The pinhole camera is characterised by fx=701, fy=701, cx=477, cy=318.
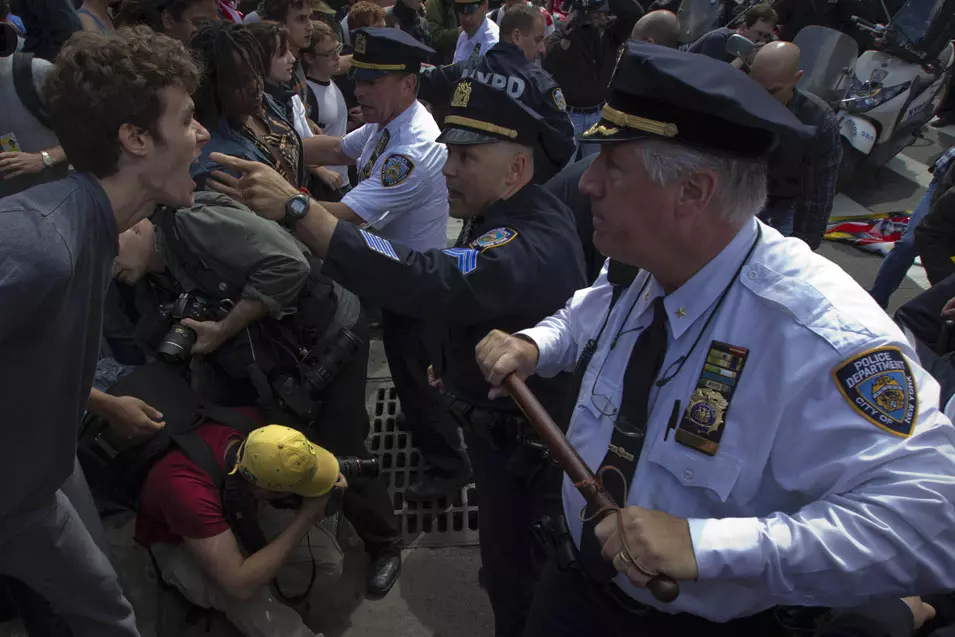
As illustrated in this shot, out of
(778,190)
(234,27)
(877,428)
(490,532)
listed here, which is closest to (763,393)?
(877,428)

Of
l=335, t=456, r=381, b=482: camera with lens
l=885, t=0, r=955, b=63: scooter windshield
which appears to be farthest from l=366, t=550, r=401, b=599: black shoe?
l=885, t=0, r=955, b=63: scooter windshield

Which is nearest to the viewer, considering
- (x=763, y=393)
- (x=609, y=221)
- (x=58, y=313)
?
(x=763, y=393)

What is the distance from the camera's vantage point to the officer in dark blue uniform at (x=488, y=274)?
6.63 feet

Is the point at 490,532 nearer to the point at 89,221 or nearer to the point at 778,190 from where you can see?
the point at 89,221

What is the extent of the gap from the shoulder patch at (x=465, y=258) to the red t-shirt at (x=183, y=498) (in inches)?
43.9

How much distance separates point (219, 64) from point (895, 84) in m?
6.78

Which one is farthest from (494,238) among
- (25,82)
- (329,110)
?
(329,110)

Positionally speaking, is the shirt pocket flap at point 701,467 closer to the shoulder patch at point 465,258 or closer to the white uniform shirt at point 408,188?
the shoulder patch at point 465,258

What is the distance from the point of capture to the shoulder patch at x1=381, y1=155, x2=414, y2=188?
3.38 m

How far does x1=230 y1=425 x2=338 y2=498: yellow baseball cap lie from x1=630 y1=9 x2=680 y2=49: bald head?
4580mm

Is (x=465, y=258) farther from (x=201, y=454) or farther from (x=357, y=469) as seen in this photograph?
(x=201, y=454)

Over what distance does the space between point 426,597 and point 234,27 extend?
257cm

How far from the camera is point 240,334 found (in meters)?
2.70

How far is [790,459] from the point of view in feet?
4.29
